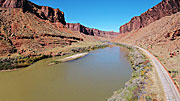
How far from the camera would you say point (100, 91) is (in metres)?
9.92

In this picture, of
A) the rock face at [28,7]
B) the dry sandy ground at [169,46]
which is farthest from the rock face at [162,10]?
the rock face at [28,7]

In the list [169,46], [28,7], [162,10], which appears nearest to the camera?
[169,46]

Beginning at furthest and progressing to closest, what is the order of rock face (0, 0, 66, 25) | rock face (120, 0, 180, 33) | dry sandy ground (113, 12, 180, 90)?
rock face (120, 0, 180, 33)
rock face (0, 0, 66, 25)
dry sandy ground (113, 12, 180, 90)

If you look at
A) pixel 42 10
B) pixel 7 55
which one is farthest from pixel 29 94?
pixel 42 10

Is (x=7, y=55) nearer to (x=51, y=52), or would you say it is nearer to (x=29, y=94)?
(x=51, y=52)

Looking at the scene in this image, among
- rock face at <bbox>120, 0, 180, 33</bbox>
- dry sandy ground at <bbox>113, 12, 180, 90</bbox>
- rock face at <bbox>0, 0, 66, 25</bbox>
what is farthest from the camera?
rock face at <bbox>120, 0, 180, 33</bbox>

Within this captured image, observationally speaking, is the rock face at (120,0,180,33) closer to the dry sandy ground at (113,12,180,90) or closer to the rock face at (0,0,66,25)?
the dry sandy ground at (113,12,180,90)

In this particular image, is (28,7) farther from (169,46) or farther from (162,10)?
(162,10)

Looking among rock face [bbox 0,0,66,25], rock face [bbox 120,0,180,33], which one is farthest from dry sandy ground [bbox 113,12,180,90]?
rock face [bbox 0,0,66,25]

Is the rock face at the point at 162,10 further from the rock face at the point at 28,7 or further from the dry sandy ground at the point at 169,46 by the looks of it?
the rock face at the point at 28,7

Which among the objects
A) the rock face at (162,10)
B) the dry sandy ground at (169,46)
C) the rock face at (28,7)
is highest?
the rock face at (162,10)

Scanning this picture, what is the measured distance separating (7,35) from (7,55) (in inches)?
359

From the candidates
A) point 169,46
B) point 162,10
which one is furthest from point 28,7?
point 162,10

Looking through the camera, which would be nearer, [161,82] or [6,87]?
[161,82]
